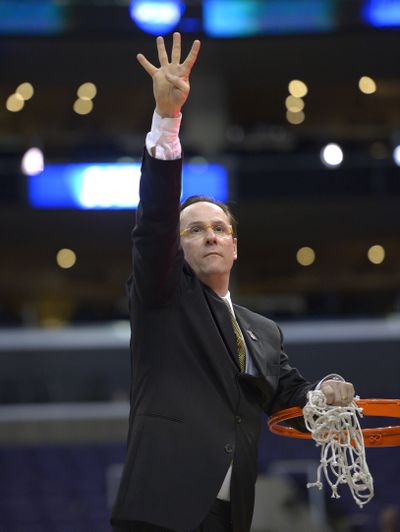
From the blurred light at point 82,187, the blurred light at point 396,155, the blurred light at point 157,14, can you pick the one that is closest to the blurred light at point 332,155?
the blurred light at point 396,155

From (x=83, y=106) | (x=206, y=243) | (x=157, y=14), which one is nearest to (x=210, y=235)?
(x=206, y=243)

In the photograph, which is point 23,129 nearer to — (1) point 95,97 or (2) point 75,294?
(1) point 95,97

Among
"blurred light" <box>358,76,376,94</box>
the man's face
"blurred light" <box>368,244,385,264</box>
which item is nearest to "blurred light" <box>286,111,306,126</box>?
"blurred light" <box>358,76,376,94</box>

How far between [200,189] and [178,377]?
37.6ft

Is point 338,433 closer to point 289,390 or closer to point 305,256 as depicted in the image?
point 289,390

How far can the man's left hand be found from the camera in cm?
318

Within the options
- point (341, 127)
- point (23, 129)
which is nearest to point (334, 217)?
point (341, 127)

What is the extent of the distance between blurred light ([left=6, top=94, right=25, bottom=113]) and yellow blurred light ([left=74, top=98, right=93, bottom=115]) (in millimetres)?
992

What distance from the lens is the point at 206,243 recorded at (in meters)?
3.19

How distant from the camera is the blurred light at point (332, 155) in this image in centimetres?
1509

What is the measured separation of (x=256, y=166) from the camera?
49.5 feet

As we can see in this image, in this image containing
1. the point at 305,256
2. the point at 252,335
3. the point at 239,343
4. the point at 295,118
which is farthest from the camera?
the point at 295,118

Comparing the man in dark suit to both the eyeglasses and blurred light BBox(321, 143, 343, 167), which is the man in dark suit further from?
blurred light BBox(321, 143, 343, 167)

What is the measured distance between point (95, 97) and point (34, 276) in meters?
3.41
